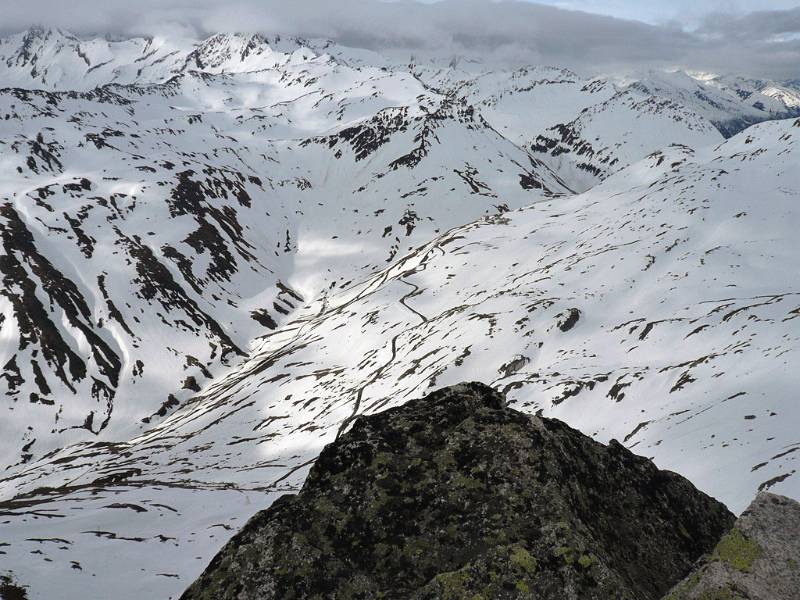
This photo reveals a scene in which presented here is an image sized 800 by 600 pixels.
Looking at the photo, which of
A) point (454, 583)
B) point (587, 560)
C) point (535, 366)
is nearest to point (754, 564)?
point (587, 560)

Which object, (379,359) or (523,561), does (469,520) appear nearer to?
(523,561)

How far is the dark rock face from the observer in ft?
21.0

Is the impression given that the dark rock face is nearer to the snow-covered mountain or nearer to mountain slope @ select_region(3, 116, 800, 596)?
the snow-covered mountain

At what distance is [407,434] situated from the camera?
877 centimetres

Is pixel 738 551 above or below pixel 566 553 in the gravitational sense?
above

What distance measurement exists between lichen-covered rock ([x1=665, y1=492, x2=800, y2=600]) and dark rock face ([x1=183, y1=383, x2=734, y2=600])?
38.5 inches

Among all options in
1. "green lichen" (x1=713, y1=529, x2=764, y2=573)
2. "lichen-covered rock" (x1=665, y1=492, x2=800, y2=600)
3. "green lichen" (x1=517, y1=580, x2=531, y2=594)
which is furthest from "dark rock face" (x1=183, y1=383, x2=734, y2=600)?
"green lichen" (x1=713, y1=529, x2=764, y2=573)

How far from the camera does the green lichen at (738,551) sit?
554cm

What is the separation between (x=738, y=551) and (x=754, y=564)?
17cm

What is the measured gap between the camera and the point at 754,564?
18.2 feet

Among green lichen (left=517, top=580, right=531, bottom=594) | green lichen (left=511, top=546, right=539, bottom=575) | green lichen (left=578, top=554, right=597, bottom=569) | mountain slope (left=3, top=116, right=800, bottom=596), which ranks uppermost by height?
green lichen (left=511, top=546, right=539, bottom=575)

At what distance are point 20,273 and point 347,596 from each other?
7920 inches

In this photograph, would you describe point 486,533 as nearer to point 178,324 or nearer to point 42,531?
point 42,531

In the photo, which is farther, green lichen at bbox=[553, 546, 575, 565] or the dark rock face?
the dark rock face
